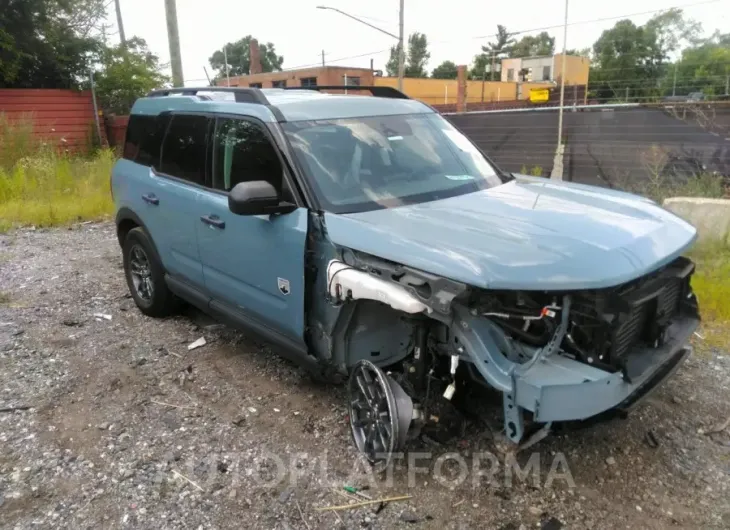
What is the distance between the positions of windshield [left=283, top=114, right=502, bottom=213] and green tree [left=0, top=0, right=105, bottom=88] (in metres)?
17.9

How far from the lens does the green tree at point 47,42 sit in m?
18.0

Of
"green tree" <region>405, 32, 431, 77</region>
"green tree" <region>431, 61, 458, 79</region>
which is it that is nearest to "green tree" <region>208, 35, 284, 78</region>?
"green tree" <region>405, 32, 431, 77</region>

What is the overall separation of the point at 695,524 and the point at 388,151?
2628 millimetres

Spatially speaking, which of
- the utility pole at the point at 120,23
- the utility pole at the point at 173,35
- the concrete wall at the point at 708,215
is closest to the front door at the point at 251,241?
the concrete wall at the point at 708,215

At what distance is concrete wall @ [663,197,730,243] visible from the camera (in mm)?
6161

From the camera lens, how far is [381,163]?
12.6ft

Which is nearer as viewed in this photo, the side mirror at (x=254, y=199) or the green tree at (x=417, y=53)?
the side mirror at (x=254, y=199)

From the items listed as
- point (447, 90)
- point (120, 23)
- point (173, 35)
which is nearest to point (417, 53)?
point (447, 90)

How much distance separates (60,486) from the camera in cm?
324

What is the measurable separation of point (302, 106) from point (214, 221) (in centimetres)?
98

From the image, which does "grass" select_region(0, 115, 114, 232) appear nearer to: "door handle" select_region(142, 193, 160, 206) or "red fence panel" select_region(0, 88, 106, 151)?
"red fence panel" select_region(0, 88, 106, 151)

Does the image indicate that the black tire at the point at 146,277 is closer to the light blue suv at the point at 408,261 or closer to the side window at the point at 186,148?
the light blue suv at the point at 408,261

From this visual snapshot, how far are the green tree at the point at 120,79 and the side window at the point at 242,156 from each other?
17553 mm

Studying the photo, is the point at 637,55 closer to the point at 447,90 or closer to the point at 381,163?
the point at 447,90
